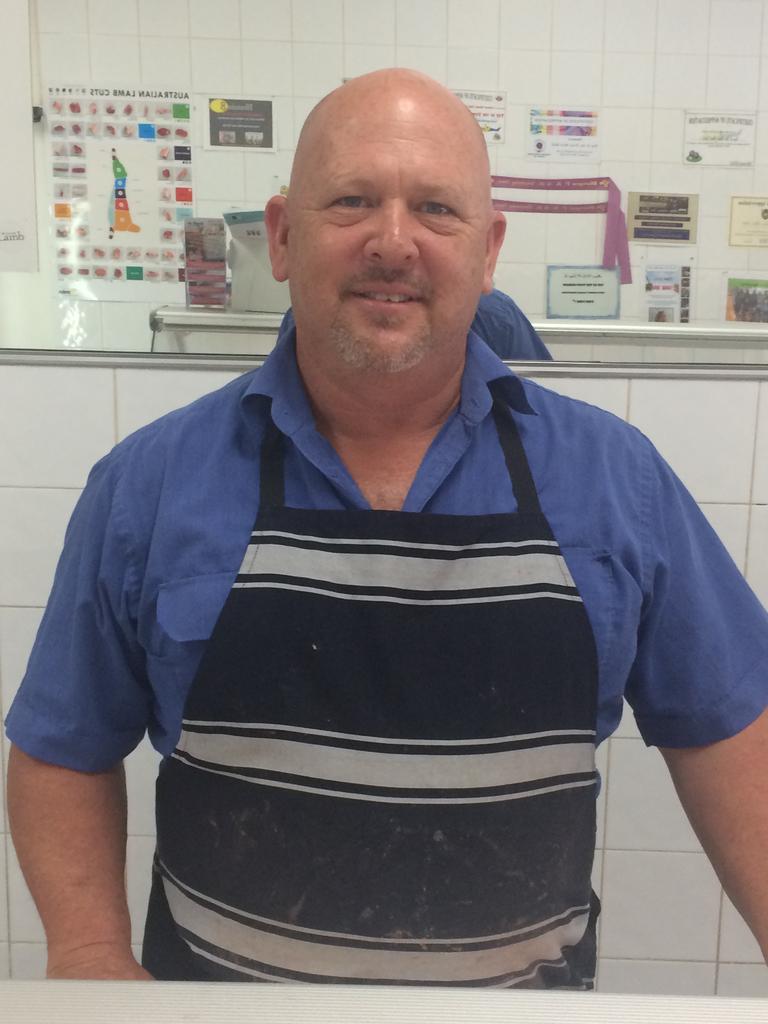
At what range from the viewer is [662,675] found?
35.5 inches

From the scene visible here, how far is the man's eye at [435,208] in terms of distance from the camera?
2.73 ft

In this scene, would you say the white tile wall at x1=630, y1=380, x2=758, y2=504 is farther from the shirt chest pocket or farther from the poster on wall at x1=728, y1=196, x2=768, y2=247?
the shirt chest pocket

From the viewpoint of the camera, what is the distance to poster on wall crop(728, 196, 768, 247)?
1804 mm

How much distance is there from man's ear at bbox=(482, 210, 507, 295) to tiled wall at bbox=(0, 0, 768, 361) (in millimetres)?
909

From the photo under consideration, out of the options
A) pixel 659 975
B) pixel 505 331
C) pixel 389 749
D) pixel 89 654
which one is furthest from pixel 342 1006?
pixel 659 975

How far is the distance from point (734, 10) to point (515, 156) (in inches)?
22.1

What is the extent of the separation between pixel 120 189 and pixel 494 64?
817 millimetres

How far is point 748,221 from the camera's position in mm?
1812

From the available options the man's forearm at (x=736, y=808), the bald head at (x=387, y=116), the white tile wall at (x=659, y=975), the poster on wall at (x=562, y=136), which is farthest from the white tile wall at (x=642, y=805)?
the poster on wall at (x=562, y=136)

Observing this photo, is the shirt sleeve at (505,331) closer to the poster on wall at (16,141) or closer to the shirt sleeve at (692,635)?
the shirt sleeve at (692,635)

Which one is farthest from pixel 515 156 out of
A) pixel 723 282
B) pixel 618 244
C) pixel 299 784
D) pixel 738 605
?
pixel 299 784

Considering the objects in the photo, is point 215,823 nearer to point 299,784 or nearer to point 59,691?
point 299,784

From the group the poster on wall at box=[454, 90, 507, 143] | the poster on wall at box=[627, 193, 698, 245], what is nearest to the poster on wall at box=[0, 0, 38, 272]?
the poster on wall at box=[454, 90, 507, 143]

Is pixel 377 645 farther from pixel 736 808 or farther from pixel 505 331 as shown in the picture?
pixel 505 331
